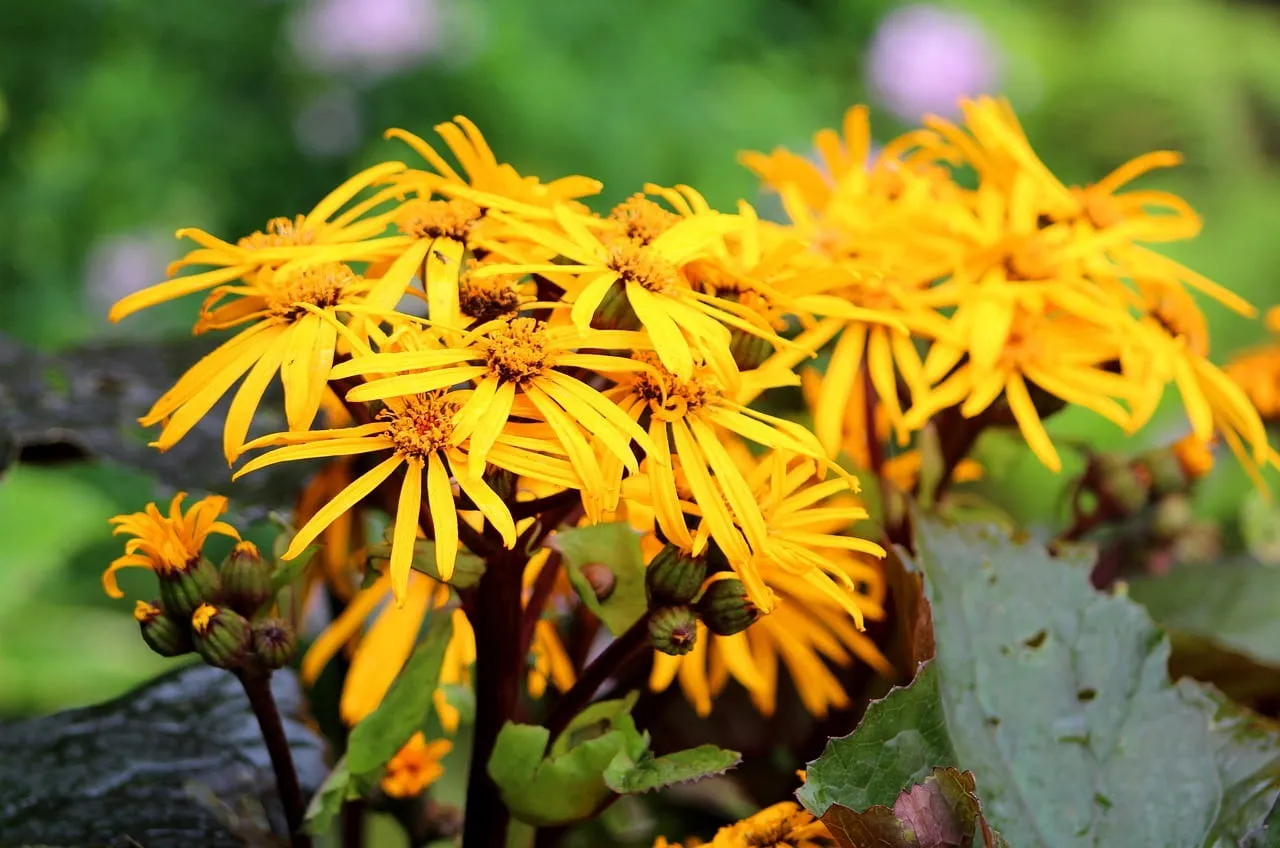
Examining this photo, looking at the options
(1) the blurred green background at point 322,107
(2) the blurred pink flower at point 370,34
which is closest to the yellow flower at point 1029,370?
(1) the blurred green background at point 322,107

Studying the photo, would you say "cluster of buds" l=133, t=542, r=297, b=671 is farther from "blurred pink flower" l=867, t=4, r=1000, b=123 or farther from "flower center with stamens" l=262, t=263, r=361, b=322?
"blurred pink flower" l=867, t=4, r=1000, b=123

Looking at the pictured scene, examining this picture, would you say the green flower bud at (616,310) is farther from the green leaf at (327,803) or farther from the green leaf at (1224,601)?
the green leaf at (1224,601)

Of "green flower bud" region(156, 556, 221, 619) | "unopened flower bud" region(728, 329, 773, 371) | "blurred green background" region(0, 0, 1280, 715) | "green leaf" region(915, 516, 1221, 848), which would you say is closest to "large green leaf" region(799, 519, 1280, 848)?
"green leaf" region(915, 516, 1221, 848)

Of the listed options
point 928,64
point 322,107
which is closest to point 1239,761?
point 322,107

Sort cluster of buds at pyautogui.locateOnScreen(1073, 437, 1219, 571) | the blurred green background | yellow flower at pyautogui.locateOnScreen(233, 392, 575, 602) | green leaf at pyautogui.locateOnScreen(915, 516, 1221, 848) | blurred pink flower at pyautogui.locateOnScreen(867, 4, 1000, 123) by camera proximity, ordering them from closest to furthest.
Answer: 1. yellow flower at pyautogui.locateOnScreen(233, 392, 575, 602)
2. green leaf at pyautogui.locateOnScreen(915, 516, 1221, 848)
3. cluster of buds at pyautogui.locateOnScreen(1073, 437, 1219, 571)
4. the blurred green background
5. blurred pink flower at pyautogui.locateOnScreen(867, 4, 1000, 123)

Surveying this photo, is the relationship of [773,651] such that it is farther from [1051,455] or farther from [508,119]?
[508,119]
